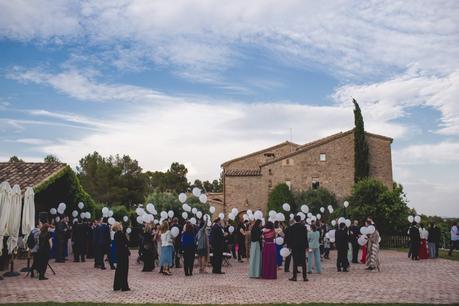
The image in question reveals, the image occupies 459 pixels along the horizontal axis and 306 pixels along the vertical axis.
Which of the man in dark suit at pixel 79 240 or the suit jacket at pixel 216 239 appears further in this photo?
the man in dark suit at pixel 79 240

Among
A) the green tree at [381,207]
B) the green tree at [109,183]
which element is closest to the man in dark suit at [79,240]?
the green tree at [381,207]

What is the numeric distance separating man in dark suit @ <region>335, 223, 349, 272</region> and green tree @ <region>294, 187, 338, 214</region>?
21.0 m

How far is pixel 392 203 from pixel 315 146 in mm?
11201

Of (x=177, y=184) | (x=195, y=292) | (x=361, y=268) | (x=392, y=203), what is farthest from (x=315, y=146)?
(x=177, y=184)

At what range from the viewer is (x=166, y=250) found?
1412cm

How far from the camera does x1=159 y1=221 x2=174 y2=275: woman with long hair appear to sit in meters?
13.9

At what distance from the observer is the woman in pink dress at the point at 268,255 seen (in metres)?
12.9

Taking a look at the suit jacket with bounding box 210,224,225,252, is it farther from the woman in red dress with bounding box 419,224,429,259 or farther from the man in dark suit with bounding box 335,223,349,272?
the woman in red dress with bounding box 419,224,429,259

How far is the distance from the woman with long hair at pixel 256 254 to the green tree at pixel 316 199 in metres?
23.0

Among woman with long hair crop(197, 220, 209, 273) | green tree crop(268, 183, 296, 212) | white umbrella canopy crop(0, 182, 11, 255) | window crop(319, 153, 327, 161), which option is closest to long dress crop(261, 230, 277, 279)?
woman with long hair crop(197, 220, 209, 273)

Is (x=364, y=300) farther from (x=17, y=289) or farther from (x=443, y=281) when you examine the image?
(x=17, y=289)

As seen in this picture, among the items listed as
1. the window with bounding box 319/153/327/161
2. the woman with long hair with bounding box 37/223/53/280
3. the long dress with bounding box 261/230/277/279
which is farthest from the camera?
the window with bounding box 319/153/327/161

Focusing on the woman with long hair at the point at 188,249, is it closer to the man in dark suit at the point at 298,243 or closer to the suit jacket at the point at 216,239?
the suit jacket at the point at 216,239

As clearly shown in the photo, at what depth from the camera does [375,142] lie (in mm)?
37688
